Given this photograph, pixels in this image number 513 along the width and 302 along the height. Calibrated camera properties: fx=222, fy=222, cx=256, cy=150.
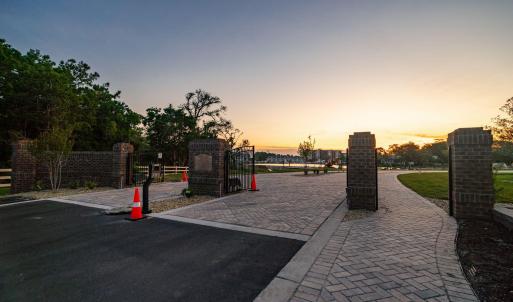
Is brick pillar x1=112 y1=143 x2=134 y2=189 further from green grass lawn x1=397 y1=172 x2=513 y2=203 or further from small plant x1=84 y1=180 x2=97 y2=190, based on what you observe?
green grass lawn x1=397 y1=172 x2=513 y2=203

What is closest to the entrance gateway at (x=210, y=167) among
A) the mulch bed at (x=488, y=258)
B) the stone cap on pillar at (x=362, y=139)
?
the stone cap on pillar at (x=362, y=139)

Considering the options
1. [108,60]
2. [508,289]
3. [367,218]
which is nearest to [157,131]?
[108,60]

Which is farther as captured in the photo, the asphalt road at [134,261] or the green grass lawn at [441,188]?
the green grass lawn at [441,188]

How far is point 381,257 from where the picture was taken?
139 inches

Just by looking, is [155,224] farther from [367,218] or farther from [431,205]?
[431,205]

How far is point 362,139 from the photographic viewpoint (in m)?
7.29

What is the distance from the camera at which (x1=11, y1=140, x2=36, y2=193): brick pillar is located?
38.7 ft

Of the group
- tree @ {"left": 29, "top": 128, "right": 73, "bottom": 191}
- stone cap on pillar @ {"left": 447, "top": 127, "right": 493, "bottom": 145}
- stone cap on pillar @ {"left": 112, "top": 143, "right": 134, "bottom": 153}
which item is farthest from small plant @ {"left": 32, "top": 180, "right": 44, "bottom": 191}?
stone cap on pillar @ {"left": 447, "top": 127, "right": 493, "bottom": 145}

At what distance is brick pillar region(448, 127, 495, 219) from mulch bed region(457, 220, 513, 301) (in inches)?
21.4

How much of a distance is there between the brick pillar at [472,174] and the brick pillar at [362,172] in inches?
76.6

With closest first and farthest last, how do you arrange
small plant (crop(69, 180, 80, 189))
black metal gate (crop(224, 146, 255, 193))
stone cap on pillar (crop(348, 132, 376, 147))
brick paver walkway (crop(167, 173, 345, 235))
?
brick paver walkway (crop(167, 173, 345, 235))
stone cap on pillar (crop(348, 132, 376, 147))
black metal gate (crop(224, 146, 255, 193))
small plant (crop(69, 180, 80, 189))

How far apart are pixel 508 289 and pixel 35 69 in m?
30.7

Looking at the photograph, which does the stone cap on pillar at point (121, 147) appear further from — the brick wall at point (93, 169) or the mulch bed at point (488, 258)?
the mulch bed at point (488, 258)

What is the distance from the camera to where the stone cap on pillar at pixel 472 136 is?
226 inches
